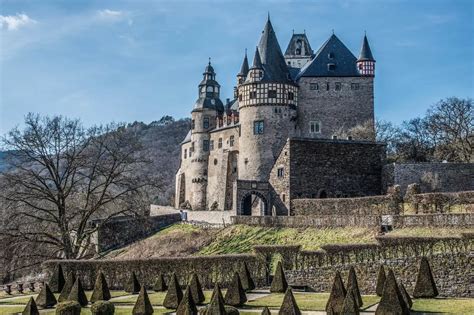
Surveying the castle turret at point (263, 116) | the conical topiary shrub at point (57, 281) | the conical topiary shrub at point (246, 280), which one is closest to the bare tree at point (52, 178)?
the conical topiary shrub at point (57, 281)

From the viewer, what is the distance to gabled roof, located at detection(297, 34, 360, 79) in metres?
65.3

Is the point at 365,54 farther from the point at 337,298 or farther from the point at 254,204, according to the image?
the point at 337,298

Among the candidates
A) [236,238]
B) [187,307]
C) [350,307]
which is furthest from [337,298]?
[236,238]

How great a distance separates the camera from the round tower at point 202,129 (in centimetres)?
7469

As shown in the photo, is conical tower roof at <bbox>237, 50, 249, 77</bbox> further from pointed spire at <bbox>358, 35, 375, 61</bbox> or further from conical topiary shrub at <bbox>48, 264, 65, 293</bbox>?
conical topiary shrub at <bbox>48, 264, 65, 293</bbox>

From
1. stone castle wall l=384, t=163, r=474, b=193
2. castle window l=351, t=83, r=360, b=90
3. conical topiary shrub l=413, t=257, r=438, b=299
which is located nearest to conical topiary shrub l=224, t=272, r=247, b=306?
conical topiary shrub l=413, t=257, r=438, b=299

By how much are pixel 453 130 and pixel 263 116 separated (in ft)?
60.3

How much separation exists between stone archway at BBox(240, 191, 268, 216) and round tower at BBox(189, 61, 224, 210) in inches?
535

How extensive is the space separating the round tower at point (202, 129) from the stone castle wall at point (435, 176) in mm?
28122

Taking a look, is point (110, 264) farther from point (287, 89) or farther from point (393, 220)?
point (287, 89)

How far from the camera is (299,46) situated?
290 feet

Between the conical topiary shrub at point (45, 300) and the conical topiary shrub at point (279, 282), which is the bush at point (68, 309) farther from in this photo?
the conical topiary shrub at point (279, 282)

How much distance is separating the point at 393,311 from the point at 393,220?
17724mm

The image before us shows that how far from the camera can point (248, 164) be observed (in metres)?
61.8
